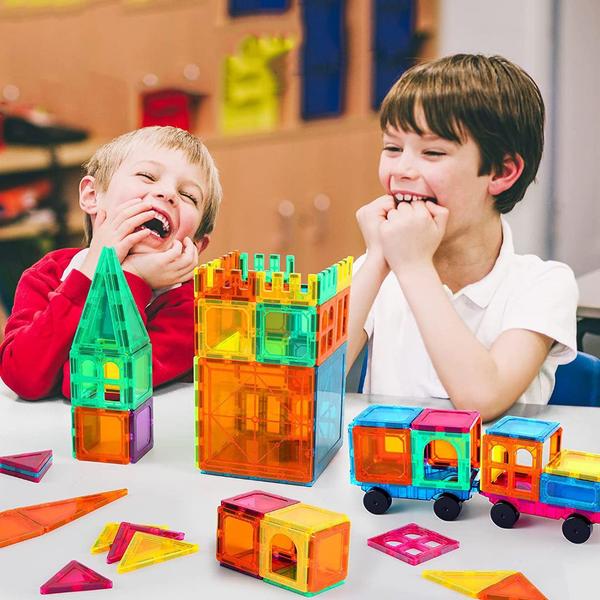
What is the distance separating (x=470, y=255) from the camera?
1364 mm

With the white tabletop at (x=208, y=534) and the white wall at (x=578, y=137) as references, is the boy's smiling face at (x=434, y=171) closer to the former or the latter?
the white tabletop at (x=208, y=534)

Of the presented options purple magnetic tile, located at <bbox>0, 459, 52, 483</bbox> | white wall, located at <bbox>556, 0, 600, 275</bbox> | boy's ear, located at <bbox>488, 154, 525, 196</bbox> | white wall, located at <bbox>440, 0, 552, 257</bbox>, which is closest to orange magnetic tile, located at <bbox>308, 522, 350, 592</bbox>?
purple magnetic tile, located at <bbox>0, 459, 52, 483</bbox>

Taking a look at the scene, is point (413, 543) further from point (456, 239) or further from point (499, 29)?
point (499, 29)

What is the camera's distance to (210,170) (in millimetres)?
1454

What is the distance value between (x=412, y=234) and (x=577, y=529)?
60 cm

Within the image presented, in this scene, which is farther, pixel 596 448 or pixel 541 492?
pixel 596 448

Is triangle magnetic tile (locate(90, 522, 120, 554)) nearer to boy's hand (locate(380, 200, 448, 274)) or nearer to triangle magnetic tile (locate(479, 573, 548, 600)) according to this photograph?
triangle magnetic tile (locate(479, 573, 548, 600))

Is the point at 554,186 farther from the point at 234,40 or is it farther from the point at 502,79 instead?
the point at 502,79

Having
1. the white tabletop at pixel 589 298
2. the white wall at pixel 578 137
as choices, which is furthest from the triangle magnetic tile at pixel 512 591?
the white wall at pixel 578 137

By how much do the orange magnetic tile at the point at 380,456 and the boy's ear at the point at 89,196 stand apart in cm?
80

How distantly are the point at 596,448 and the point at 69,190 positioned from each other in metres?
1.92

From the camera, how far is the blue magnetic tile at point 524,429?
75 centimetres

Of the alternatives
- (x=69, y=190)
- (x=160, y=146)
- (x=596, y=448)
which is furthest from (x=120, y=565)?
(x=69, y=190)

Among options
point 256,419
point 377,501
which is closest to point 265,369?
point 256,419
